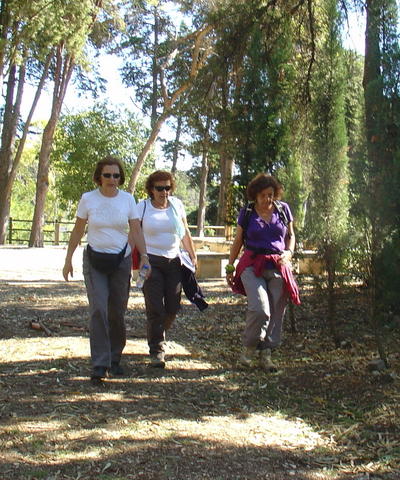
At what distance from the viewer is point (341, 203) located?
6543 mm

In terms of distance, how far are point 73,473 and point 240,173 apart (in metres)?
5.48

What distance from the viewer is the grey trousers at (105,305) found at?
4914 millimetres

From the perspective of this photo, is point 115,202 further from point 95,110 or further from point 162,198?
point 95,110

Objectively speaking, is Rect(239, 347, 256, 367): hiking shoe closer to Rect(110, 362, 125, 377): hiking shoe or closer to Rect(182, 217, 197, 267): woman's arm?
Rect(182, 217, 197, 267): woman's arm

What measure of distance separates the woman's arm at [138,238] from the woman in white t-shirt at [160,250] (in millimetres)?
363

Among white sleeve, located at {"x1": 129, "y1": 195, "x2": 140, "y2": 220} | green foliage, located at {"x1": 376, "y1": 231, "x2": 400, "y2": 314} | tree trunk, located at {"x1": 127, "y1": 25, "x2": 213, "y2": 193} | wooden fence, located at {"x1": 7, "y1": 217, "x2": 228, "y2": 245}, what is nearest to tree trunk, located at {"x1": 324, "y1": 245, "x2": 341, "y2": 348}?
green foliage, located at {"x1": 376, "y1": 231, "x2": 400, "y2": 314}

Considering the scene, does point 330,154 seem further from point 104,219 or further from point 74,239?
point 74,239

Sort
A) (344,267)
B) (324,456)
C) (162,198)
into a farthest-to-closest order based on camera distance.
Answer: (344,267)
(162,198)
(324,456)

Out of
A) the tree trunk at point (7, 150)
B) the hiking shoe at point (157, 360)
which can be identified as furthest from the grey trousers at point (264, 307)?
the tree trunk at point (7, 150)

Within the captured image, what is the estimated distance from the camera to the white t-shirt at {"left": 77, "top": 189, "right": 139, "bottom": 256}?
495 centimetres

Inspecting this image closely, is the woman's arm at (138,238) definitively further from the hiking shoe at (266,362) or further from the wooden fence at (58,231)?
the wooden fence at (58,231)

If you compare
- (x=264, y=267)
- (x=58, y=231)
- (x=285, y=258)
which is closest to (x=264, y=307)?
(x=264, y=267)

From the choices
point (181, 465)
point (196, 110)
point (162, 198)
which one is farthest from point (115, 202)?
point (196, 110)

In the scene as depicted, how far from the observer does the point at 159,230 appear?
18.2ft
